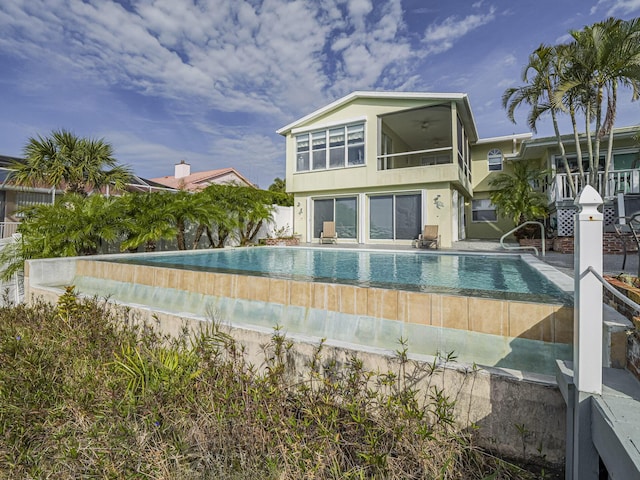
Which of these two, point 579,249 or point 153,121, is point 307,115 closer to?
point 153,121

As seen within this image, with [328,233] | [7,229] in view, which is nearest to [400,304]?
[328,233]

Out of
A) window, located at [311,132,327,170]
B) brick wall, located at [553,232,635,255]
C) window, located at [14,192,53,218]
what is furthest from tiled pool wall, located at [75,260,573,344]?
window, located at [14,192,53,218]

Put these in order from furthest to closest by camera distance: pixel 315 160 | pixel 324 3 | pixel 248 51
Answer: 1. pixel 315 160
2. pixel 248 51
3. pixel 324 3

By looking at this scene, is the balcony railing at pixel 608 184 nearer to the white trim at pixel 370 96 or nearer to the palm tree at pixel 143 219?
the white trim at pixel 370 96

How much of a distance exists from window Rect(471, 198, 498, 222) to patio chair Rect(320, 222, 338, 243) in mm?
9269

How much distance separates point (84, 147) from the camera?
1128cm

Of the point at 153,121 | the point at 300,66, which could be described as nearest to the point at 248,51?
the point at 300,66

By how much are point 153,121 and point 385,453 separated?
25.2 metres

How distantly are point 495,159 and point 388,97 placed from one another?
9153mm

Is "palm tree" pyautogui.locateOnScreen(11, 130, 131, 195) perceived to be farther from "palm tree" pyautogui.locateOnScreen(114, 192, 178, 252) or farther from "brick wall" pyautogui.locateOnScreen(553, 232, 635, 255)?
"brick wall" pyautogui.locateOnScreen(553, 232, 635, 255)

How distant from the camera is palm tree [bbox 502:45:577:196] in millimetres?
11898

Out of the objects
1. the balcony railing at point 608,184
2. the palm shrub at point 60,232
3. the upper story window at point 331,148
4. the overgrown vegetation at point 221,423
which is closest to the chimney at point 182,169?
the upper story window at point 331,148

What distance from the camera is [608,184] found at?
1240 cm

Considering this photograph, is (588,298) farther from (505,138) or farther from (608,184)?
(505,138)
